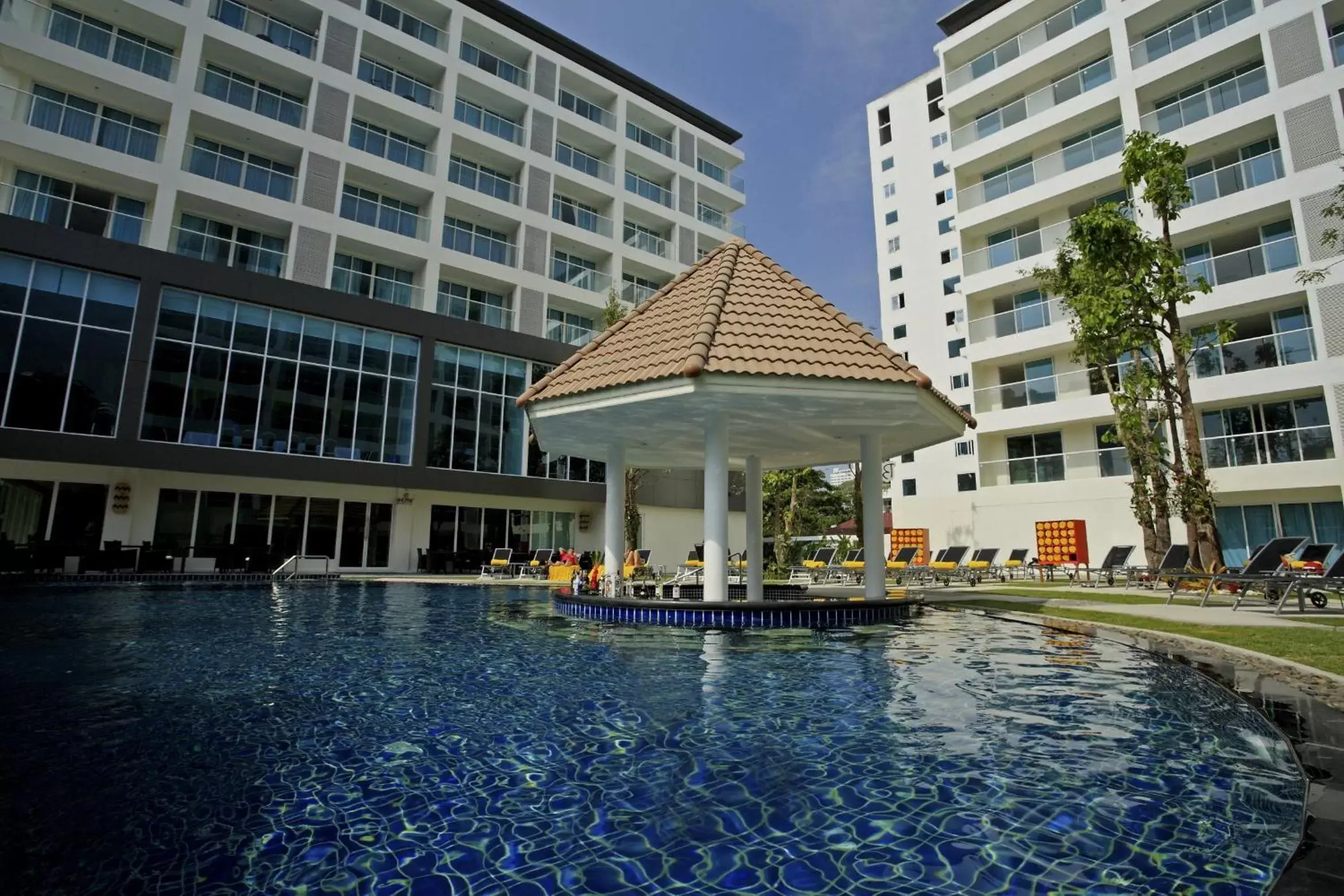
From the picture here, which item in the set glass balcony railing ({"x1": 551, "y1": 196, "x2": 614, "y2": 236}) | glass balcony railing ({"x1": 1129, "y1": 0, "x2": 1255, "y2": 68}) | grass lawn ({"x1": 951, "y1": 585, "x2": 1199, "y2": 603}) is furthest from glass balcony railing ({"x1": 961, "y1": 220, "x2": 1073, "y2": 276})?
glass balcony railing ({"x1": 551, "y1": 196, "x2": 614, "y2": 236})

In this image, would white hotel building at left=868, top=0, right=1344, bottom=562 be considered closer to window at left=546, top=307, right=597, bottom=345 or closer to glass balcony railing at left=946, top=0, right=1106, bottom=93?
glass balcony railing at left=946, top=0, right=1106, bottom=93

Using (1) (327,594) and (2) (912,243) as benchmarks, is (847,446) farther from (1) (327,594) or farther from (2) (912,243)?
(2) (912,243)

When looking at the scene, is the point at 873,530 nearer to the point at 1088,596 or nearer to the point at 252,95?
the point at 1088,596

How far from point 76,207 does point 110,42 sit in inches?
261

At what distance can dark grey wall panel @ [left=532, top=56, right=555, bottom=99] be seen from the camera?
110 feet

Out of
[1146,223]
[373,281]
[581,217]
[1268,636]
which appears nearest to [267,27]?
[373,281]

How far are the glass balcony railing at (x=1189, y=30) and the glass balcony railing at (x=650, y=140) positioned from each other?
22.7m

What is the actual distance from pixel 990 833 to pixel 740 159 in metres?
45.1

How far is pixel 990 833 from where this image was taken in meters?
3.01

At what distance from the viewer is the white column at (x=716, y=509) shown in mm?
10445

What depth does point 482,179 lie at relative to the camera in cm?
3166

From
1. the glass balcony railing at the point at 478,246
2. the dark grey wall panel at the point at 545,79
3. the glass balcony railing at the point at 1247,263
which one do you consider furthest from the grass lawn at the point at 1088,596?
the dark grey wall panel at the point at 545,79

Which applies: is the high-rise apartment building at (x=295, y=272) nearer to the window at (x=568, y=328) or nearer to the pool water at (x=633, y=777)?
the window at (x=568, y=328)

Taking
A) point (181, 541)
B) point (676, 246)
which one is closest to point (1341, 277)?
point (676, 246)
